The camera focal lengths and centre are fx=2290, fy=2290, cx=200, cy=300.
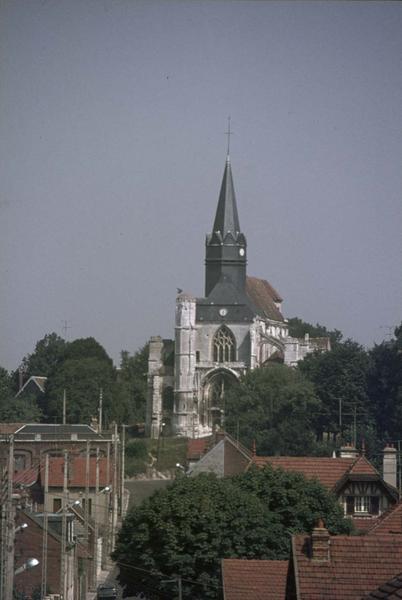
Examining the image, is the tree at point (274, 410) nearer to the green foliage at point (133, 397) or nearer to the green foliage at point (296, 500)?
the green foliage at point (133, 397)

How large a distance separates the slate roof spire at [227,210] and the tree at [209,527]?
136m

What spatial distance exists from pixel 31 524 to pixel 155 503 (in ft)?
28.6

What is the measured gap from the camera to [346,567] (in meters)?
30.5

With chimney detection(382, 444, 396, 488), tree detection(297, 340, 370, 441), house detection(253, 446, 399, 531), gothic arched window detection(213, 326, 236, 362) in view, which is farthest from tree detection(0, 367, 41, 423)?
house detection(253, 446, 399, 531)

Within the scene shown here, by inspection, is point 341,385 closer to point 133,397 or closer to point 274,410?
point 274,410

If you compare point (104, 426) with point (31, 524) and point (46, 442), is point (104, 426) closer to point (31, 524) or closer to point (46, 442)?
point (46, 442)

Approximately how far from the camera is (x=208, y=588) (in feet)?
167

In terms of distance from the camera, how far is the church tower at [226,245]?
636ft

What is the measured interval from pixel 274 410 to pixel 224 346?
29.5m

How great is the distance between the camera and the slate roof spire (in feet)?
639

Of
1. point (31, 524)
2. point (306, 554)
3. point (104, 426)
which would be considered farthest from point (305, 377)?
point (306, 554)

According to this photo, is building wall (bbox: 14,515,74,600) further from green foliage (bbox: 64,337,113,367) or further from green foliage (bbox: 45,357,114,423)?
green foliage (bbox: 64,337,113,367)

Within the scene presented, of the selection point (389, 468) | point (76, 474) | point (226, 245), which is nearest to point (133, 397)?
point (226, 245)

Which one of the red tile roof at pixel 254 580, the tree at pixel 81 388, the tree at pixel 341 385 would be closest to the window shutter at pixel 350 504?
the red tile roof at pixel 254 580
